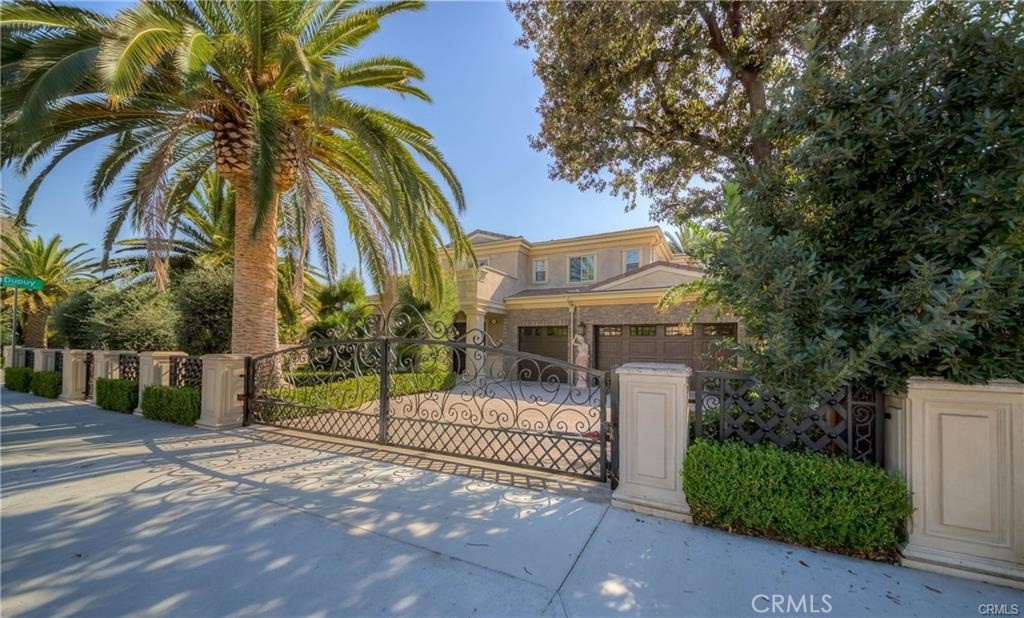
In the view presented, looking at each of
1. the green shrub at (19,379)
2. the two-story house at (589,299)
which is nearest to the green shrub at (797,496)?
the two-story house at (589,299)

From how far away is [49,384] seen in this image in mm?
10992

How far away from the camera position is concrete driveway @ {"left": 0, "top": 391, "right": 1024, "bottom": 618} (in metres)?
2.52

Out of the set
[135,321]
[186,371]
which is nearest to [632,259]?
[186,371]

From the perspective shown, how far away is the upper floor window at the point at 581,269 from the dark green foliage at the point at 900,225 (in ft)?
47.4

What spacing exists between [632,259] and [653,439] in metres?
14.5

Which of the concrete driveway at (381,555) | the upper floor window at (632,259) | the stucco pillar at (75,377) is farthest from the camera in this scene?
the upper floor window at (632,259)

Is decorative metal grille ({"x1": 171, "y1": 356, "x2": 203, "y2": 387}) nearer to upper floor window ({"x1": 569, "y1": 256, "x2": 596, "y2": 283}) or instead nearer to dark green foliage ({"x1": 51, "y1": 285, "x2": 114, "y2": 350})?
dark green foliage ({"x1": 51, "y1": 285, "x2": 114, "y2": 350})

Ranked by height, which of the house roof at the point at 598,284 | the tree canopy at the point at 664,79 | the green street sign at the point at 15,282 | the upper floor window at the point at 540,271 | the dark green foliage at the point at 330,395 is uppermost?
the tree canopy at the point at 664,79

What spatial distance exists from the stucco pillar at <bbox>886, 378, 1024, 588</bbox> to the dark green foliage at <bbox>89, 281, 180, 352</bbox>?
47.8ft

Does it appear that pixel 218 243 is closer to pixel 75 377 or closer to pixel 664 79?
pixel 75 377

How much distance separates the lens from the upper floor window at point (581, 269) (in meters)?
18.1

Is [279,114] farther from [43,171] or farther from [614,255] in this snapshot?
[614,255]

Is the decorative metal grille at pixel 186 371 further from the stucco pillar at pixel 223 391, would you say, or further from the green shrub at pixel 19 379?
the green shrub at pixel 19 379

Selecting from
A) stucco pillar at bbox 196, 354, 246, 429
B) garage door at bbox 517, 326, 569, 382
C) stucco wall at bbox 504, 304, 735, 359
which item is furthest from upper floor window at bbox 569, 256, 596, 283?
stucco pillar at bbox 196, 354, 246, 429
